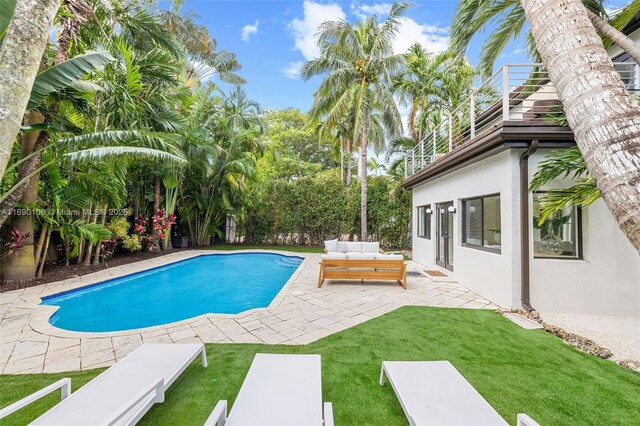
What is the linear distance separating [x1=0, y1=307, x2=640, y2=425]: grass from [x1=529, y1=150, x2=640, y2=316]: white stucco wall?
1.52 meters

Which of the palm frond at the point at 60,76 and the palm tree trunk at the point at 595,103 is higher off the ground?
the palm frond at the point at 60,76

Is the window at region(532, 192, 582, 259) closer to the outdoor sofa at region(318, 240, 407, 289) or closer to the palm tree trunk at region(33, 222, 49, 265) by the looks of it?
the outdoor sofa at region(318, 240, 407, 289)

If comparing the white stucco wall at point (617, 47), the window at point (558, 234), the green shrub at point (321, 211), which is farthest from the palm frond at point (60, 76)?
the green shrub at point (321, 211)

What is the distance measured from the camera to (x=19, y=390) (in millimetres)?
2973

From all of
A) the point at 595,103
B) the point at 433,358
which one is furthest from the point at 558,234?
the point at 595,103

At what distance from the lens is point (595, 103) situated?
1.75 metres

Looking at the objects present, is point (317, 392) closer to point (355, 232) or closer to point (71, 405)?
point (71, 405)

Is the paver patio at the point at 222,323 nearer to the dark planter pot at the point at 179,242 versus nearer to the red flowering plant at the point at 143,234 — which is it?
the red flowering plant at the point at 143,234

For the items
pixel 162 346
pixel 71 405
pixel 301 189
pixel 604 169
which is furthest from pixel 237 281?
pixel 604 169

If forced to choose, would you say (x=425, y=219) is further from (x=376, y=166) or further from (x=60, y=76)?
(x=376, y=166)

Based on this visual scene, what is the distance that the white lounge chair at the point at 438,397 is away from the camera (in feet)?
6.91

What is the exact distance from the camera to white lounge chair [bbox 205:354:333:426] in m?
2.05

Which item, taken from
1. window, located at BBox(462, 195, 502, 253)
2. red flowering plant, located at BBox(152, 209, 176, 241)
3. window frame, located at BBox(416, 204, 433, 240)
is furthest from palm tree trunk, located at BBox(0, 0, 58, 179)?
red flowering plant, located at BBox(152, 209, 176, 241)

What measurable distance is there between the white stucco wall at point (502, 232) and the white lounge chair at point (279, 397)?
4.77 metres
